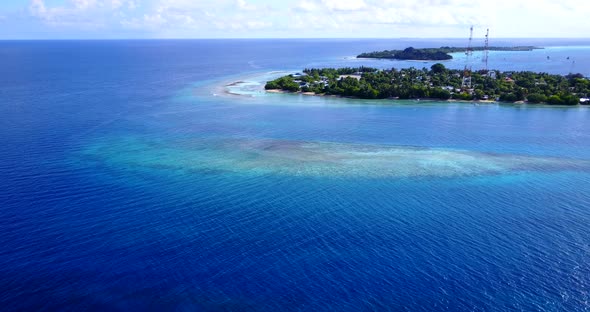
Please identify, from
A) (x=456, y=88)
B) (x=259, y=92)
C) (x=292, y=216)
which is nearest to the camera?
(x=292, y=216)

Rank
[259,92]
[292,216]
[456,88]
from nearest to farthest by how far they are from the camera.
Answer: [292,216] < [259,92] < [456,88]

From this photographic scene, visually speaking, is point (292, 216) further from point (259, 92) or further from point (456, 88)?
point (456, 88)

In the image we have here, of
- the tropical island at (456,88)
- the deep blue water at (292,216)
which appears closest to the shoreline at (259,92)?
the tropical island at (456,88)

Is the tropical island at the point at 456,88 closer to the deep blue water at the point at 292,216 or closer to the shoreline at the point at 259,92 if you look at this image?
the shoreline at the point at 259,92

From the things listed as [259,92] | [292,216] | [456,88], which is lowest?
[292,216]

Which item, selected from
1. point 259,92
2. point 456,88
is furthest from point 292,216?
point 456,88

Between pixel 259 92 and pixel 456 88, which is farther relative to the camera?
pixel 456 88

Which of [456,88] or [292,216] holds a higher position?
[456,88]
